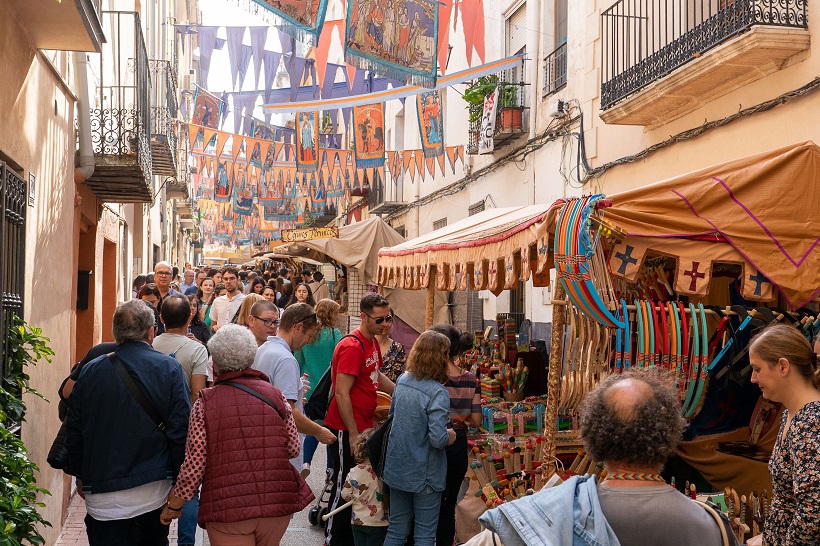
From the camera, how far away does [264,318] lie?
6.45 metres

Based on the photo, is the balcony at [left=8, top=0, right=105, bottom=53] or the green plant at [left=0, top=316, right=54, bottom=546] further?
the balcony at [left=8, top=0, right=105, bottom=53]

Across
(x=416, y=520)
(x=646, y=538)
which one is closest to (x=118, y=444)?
(x=416, y=520)

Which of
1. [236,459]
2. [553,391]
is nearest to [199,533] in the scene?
[236,459]

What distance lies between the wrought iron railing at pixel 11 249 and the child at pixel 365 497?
86.1 inches

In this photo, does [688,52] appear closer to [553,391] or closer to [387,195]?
[553,391]

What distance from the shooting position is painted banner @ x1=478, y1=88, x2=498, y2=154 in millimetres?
14758

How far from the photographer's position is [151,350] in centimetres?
485

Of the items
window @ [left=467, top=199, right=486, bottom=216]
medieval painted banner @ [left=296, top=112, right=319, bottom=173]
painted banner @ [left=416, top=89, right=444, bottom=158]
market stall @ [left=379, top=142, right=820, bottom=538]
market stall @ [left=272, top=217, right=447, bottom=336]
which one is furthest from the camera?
medieval painted banner @ [left=296, top=112, right=319, bottom=173]

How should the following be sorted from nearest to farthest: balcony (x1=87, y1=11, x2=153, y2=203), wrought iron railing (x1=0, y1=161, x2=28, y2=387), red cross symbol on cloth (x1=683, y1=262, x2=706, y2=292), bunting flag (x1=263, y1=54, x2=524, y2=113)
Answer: wrought iron railing (x1=0, y1=161, x2=28, y2=387) → red cross symbol on cloth (x1=683, y1=262, x2=706, y2=292) → balcony (x1=87, y1=11, x2=153, y2=203) → bunting flag (x1=263, y1=54, x2=524, y2=113)

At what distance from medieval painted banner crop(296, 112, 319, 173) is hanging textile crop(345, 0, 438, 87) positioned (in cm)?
937

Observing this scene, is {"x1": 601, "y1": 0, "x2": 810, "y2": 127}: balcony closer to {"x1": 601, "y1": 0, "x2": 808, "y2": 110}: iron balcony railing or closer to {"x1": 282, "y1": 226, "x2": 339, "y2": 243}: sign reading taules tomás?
{"x1": 601, "y1": 0, "x2": 808, "y2": 110}: iron balcony railing

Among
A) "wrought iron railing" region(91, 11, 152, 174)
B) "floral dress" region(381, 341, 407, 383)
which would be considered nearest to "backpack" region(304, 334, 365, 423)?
"floral dress" region(381, 341, 407, 383)

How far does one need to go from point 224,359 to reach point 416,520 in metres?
1.79

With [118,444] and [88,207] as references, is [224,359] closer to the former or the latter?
[118,444]
